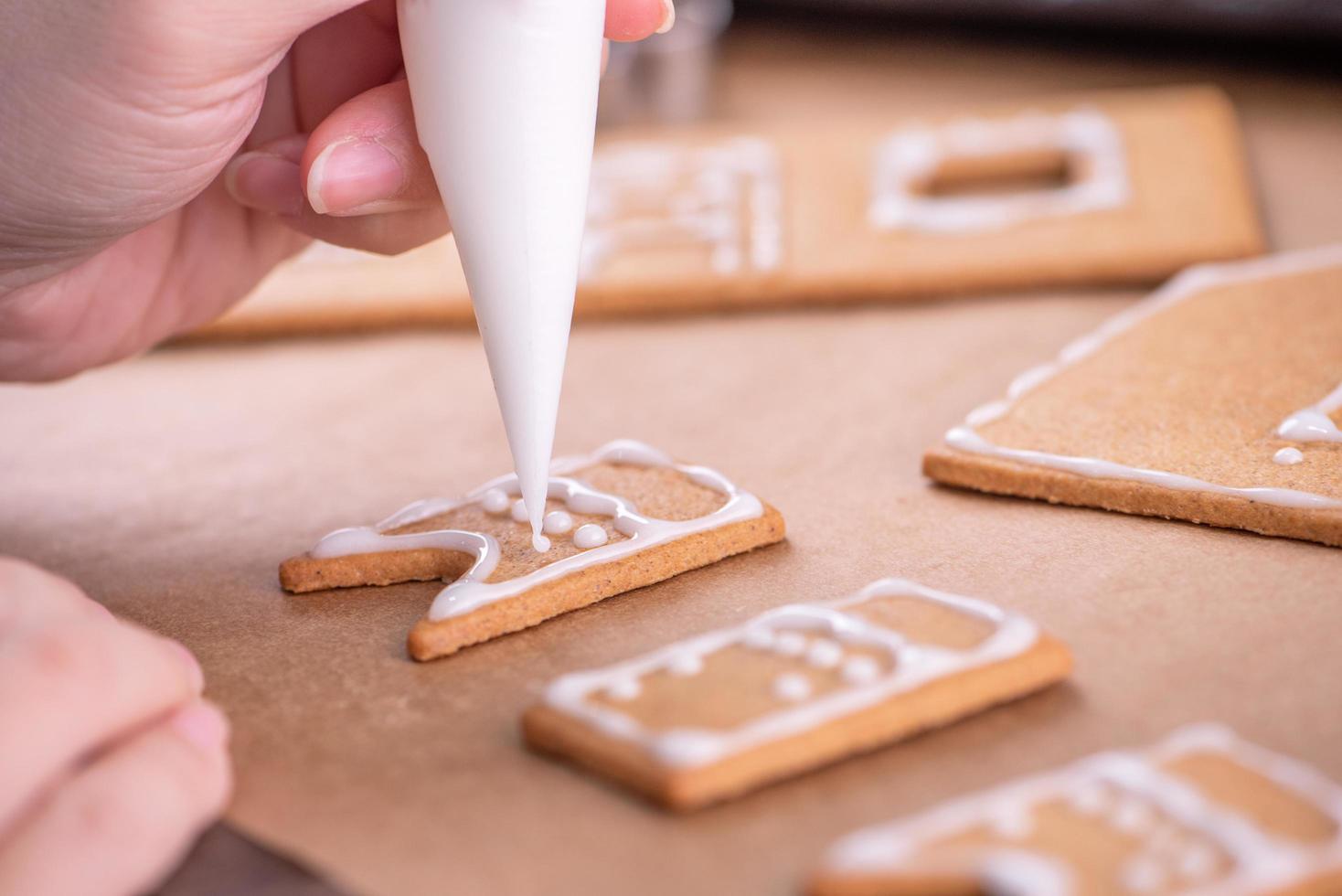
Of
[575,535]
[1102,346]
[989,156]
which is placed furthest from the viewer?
[989,156]

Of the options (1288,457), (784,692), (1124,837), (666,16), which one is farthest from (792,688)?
(666,16)

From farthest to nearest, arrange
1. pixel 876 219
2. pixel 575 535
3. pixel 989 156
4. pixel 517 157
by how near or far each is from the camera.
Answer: pixel 989 156 < pixel 876 219 < pixel 575 535 < pixel 517 157

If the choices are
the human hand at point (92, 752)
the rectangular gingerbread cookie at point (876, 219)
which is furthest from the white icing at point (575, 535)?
the rectangular gingerbread cookie at point (876, 219)

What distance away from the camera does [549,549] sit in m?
1.11

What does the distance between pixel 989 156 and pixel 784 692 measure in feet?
4.78

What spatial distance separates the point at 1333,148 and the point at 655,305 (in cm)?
111

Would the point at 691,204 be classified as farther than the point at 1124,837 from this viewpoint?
Yes

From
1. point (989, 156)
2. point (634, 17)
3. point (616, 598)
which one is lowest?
point (616, 598)

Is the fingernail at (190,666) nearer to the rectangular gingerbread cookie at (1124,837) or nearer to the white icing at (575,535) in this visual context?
the white icing at (575,535)

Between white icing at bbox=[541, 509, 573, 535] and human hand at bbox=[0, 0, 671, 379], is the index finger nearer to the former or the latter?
human hand at bbox=[0, 0, 671, 379]

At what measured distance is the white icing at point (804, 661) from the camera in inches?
32.5

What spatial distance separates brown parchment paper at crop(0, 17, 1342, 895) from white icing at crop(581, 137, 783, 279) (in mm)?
145

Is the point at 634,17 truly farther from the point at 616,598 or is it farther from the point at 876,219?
the point at 876,219

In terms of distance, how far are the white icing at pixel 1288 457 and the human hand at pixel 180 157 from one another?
0.65 metres
